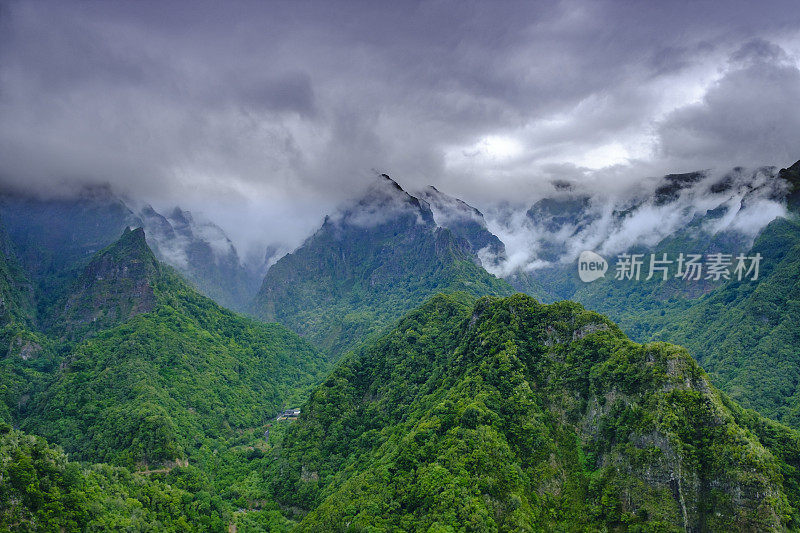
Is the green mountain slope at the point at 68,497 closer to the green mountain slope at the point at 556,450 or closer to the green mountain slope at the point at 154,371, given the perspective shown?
the green mountain slope at the point at 154,371

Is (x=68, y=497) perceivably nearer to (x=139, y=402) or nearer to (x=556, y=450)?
(x=139, y=402)

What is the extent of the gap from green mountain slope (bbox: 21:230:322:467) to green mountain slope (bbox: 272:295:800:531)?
32.1m

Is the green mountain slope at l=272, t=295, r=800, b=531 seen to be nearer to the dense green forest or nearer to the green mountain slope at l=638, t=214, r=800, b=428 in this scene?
the dense green forest

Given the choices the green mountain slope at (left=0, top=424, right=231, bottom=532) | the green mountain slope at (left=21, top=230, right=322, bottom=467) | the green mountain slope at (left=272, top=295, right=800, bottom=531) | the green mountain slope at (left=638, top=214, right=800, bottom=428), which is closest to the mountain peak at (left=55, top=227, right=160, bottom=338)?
the green mountain slope at (left=21, top=230, right=322, bottom=467)

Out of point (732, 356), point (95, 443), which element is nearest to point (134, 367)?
point (95, 443)

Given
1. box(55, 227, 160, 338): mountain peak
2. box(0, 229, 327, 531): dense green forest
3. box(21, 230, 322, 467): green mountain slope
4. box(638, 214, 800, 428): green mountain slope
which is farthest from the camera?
box(55, 227, 160, 338): mountain peak

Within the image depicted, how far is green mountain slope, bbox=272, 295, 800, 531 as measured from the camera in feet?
164

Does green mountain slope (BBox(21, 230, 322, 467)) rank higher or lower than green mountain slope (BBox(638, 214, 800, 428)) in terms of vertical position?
lower

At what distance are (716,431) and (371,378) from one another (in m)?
71.8

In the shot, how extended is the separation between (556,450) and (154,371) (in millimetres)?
102236

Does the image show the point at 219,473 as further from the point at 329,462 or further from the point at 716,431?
the point at 716,431

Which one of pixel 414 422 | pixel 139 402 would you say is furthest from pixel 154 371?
pixel 414 422

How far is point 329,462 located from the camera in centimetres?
8862

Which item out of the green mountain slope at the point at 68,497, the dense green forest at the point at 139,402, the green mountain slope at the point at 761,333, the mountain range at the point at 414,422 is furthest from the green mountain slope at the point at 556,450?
the green mountain slope at the point at 761,333
